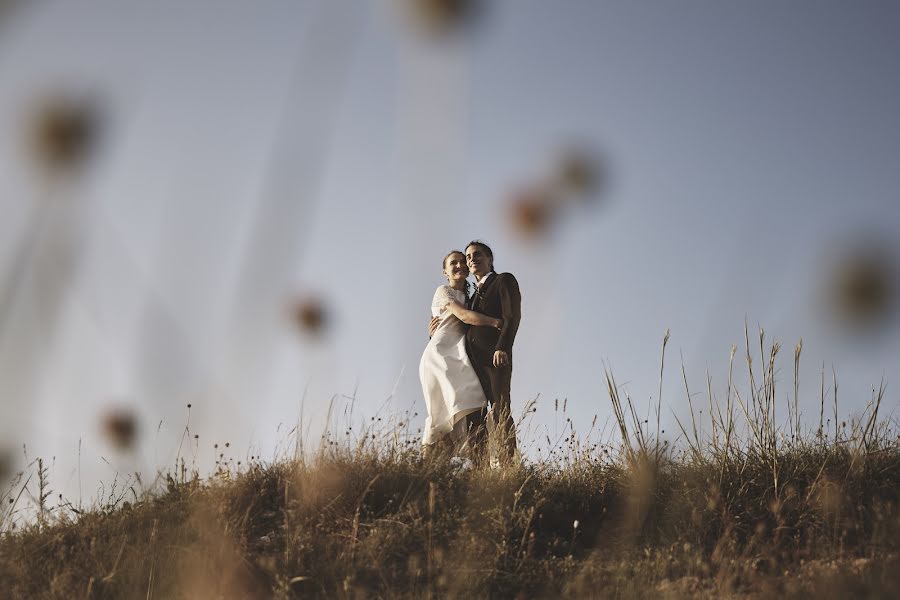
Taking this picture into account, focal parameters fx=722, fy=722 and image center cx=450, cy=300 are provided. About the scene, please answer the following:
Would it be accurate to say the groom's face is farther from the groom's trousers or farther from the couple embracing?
Result: the groom's trousers

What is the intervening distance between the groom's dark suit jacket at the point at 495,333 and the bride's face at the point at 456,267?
25 centimetres

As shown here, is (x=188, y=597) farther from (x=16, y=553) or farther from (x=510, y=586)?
(x=16, y=553)

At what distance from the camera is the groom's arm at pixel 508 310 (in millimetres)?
5531

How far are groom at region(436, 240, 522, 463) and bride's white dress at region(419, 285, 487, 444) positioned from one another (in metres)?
0.08

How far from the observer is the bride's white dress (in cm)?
557

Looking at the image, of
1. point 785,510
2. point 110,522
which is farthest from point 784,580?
point 110,522

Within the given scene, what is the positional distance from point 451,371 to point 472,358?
0.64 feet

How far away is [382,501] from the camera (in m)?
4.25

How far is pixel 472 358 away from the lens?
571 cm

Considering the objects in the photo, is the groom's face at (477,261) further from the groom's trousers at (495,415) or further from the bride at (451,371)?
the groom's trousers at (495,415)

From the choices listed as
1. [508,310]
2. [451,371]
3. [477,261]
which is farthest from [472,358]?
[477,261]

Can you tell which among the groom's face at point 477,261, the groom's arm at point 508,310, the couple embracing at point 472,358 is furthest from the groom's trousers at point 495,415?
the groom's face at point 477,261

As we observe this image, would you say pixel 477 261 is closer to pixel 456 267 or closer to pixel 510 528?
pixel 456 267

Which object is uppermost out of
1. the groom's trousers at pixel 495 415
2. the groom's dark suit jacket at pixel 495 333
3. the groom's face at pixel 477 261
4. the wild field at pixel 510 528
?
the groom's face at pixel 477 261
